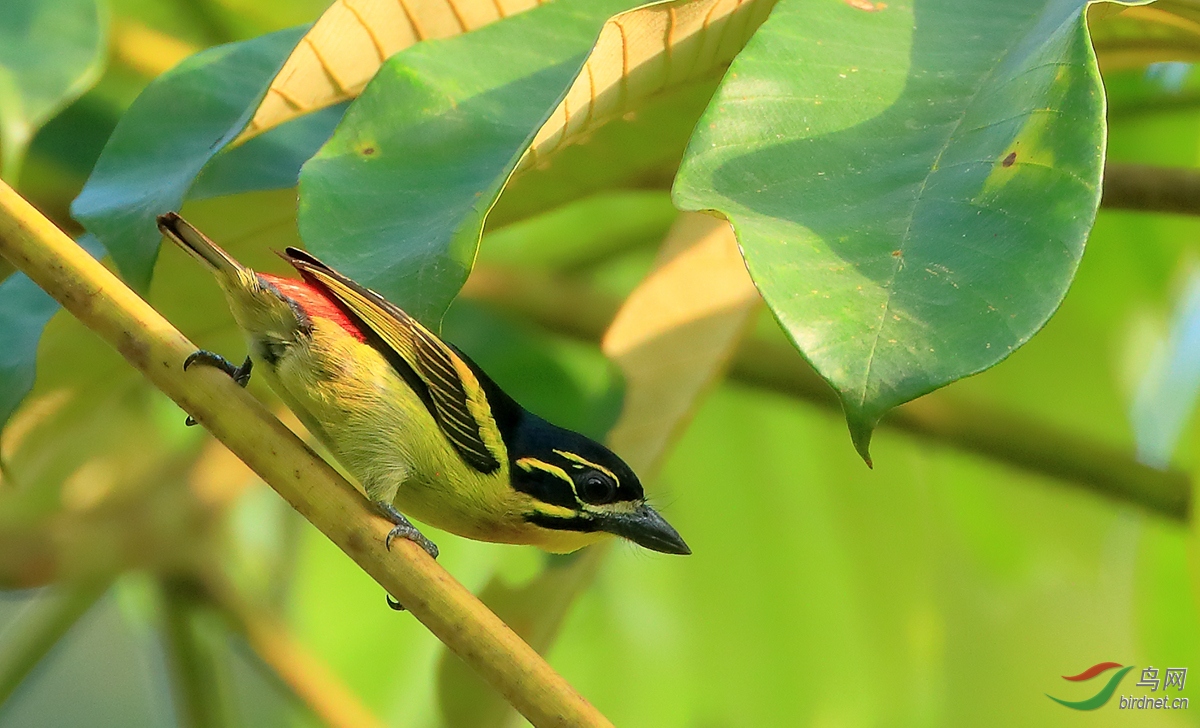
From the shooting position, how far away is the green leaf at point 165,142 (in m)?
1.38

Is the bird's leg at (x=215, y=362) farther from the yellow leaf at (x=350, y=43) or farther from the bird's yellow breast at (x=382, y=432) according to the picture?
the yellow leaf at (x=350, y=43)

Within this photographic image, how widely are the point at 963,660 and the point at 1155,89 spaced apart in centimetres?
128

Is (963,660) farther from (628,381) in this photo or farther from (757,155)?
(757,155)

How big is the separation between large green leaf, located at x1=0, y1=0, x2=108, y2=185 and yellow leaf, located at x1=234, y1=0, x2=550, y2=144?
266 mm

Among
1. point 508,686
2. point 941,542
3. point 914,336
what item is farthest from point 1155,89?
point 508,686

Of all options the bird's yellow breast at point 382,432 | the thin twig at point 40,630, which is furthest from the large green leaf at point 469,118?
the thin twig at point 40,630

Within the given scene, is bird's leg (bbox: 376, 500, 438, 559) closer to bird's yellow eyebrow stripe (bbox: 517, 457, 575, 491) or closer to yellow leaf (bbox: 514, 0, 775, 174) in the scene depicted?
bird's yellow eyebrow stripe (bbox: 517, 457, 575, 491)

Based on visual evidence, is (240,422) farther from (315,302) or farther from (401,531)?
(315,302)

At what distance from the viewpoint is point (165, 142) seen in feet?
5.24

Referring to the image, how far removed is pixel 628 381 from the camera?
198 centimetres

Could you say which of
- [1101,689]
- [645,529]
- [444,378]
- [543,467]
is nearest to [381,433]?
[444,378]

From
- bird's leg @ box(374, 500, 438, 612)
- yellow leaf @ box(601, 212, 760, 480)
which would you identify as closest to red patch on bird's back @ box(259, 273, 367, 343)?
bird's leg @ box(374, 500, 438, 612)

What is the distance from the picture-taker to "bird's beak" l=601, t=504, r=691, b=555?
173 centimetres

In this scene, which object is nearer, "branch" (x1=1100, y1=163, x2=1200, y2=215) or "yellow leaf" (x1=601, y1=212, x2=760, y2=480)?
"branch" (x1=1100, y1=163, x2=1200, y2=215)
